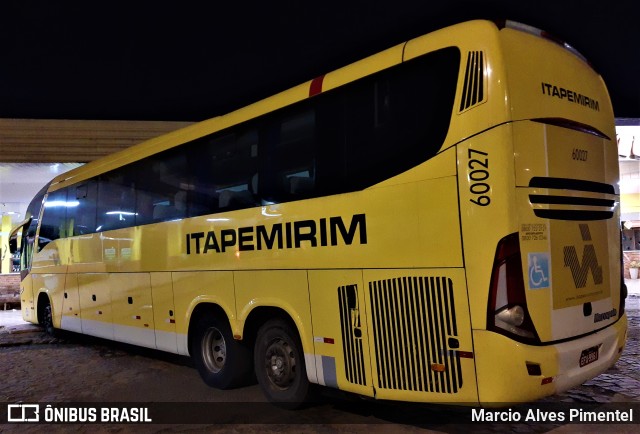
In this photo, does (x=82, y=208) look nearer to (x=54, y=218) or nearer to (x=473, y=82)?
(x=54, y=218)

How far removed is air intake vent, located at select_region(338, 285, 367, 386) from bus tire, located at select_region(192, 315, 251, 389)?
1848 millimetres

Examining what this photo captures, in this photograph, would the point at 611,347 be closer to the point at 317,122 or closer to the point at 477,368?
the point at 477,368

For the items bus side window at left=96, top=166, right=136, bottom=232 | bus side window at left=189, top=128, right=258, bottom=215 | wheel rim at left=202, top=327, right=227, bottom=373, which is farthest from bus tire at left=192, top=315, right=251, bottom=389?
bus side window at left=96, top=166, right=136, bottom=232

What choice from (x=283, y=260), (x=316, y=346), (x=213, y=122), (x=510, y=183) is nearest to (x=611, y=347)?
(x=510, y=183)

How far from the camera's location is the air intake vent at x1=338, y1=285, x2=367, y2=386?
179 inches

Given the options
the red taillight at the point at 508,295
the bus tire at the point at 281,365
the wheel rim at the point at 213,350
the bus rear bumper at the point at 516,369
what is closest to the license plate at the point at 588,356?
the bus rear bumper at the point at 516,369

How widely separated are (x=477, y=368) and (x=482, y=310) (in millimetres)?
443

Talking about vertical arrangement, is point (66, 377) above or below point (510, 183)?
below

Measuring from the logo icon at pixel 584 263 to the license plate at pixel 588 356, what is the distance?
0.54 m

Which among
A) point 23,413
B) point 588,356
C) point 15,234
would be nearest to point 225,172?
point 23,413

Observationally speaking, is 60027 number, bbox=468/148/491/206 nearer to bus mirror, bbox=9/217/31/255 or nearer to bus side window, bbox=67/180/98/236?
bus side window, bbox=67/180/98/236

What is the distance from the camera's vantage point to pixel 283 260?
17.7 ft

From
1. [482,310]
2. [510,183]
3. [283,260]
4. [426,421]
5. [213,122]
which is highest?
[213,122]

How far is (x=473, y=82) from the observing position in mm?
3965
